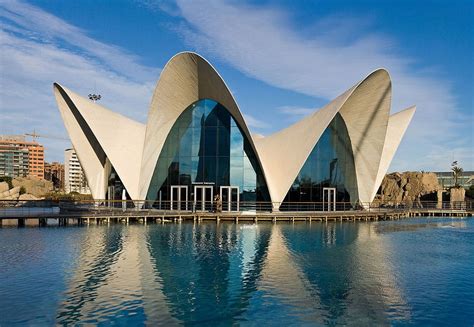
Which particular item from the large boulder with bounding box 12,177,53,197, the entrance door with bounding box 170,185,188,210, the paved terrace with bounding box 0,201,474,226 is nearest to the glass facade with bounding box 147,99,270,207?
the entrance door with bounding box 170,185,188,210

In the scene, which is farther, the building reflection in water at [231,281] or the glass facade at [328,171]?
the glass facade at [328,171]

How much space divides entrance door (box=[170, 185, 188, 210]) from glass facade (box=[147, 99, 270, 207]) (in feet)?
0.76

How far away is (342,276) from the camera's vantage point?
11117mm

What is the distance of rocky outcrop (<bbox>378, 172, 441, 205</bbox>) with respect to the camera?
189 ft

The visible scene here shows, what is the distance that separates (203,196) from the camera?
91.9ft

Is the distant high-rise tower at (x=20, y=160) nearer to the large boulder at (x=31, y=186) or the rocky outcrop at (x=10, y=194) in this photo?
the large boulder at (x=31, y=186)

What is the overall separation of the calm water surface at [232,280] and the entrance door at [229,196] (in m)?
9.77

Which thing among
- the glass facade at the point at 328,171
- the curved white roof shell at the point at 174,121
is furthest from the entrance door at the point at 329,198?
the curved white roof shell at the point at 174,121

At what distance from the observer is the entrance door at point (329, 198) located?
2903cm

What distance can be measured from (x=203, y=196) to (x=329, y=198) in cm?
908

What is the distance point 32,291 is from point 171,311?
3513mm

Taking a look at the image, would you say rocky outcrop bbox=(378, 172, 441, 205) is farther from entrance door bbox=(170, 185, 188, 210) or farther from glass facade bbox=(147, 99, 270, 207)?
entrance door bbox=(170, 185, 188, 210)

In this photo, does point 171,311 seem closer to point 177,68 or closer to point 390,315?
point 390,315

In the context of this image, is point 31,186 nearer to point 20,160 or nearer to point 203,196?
point 203,196
